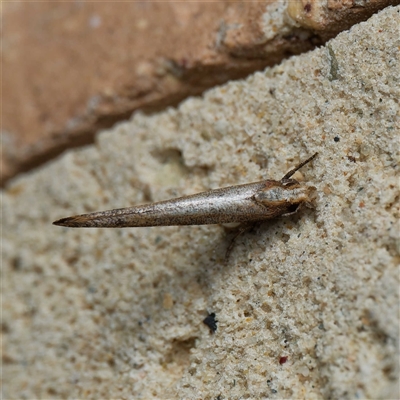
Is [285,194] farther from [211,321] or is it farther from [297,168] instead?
[211,321]

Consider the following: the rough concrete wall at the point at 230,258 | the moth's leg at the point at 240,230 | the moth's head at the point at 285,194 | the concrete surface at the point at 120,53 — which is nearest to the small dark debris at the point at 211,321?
the rough concrete wall at the point at 230,258

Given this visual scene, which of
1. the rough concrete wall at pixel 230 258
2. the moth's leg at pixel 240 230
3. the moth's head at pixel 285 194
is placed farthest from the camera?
the moth's leg at pixel 240 230

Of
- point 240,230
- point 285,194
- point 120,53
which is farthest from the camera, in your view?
point 120,53

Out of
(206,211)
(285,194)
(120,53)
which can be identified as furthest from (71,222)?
(120,53)

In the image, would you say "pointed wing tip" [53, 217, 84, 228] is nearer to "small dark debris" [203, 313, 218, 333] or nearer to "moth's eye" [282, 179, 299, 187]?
"small dark debris" [203, 313, 218, 333]

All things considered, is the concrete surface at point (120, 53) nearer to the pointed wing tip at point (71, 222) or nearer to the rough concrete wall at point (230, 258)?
the rough concrete wall at point (230, 258)

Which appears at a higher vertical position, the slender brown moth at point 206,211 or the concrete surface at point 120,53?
the concrete surface at point 120,53
